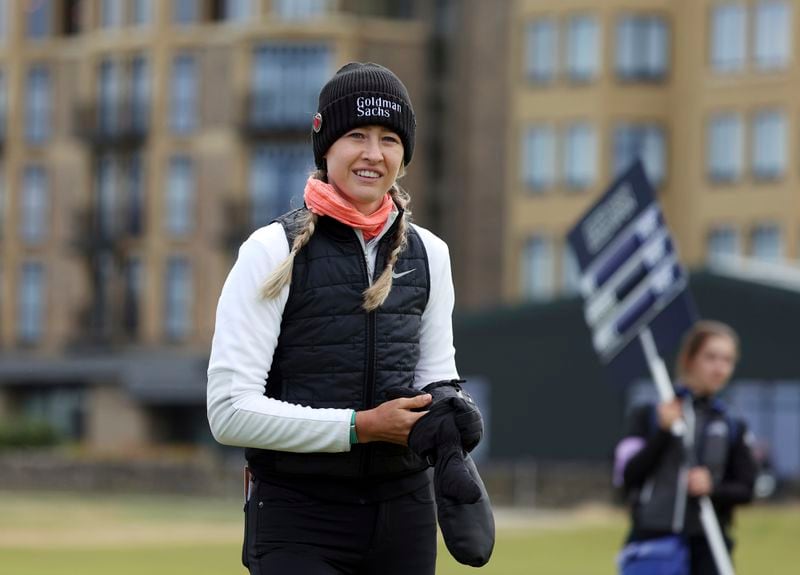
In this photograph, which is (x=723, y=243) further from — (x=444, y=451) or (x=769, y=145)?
(x=444, y=451)

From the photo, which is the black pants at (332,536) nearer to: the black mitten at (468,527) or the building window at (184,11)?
the black mitten at (468,527)

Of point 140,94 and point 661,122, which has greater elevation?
point 140,94

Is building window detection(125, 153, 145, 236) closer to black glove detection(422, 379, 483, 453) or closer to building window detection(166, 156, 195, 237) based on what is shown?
building window detection(166, 156, 195, 237)

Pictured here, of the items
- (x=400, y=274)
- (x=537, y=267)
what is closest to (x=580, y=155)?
(x=537, y=267)

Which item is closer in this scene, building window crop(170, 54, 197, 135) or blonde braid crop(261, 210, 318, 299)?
blonde braid crop(261, 210, 318, 299)

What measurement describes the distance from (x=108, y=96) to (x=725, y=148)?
2411cm

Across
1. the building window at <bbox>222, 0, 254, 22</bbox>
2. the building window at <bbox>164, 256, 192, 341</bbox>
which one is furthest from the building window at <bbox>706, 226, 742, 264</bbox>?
the building window at <bbox>164, 256, 192, 341</bbox>

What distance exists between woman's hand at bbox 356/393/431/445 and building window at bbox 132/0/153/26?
2844 inches

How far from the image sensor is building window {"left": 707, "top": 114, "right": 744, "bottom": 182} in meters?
64.9

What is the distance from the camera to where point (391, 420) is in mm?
5352

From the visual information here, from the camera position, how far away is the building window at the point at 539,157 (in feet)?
222

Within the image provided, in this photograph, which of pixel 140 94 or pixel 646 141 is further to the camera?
pixel 140 94

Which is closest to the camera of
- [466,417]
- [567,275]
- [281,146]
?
[466,417]

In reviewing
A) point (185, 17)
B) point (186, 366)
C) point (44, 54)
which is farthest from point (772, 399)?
point (44, 54)
